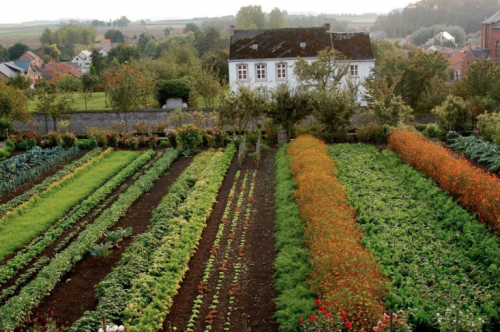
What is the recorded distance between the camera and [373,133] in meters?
28.9

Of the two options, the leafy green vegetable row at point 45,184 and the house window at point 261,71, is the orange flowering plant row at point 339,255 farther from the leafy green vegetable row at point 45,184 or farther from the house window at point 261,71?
the house window at point 261,71

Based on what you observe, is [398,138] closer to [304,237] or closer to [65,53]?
[304,237]

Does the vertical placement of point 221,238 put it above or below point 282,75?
below

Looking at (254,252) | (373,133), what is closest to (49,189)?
(254,252)

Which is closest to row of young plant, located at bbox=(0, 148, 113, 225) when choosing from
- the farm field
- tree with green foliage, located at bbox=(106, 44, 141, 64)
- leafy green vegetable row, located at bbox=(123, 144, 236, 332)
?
the farm field

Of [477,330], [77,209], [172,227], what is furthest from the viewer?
[77,209]

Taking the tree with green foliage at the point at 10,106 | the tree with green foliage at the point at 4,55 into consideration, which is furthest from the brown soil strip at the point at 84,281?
the tree with green foliage at the point at 4,55

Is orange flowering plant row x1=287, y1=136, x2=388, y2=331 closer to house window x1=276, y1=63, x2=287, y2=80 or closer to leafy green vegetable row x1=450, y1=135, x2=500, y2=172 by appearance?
leafy green vegetable row x1=450, y1=135, x2=500, y2=172

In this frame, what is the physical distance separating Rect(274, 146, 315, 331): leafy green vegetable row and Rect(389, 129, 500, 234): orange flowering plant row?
4988 mm

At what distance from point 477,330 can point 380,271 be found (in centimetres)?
272

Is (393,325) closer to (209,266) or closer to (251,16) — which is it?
(209,266)

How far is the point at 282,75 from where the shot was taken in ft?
157

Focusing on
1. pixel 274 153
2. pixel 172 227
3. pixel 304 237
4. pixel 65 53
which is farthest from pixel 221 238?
pixel 65 53

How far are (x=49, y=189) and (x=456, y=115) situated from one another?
2107 cm
